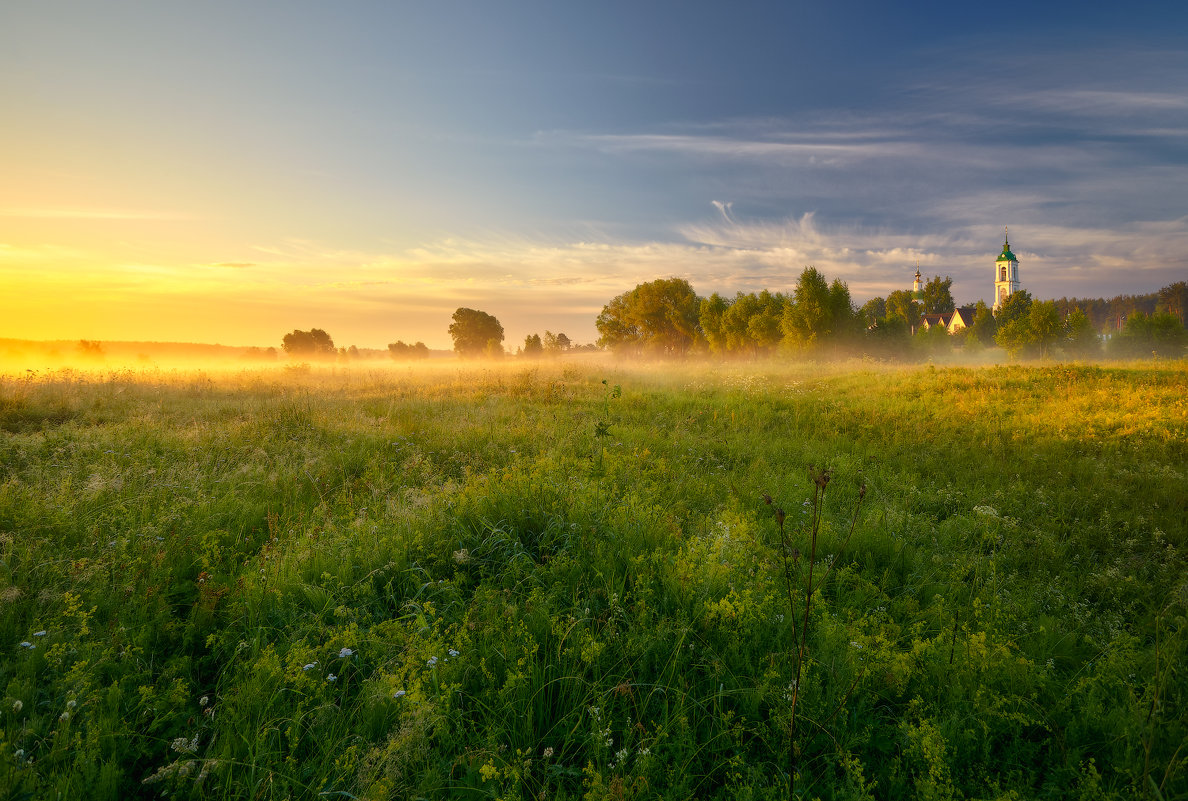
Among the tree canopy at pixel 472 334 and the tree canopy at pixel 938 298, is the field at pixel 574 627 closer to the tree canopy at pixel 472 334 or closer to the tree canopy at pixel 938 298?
the tree canopy at pixel 472 334

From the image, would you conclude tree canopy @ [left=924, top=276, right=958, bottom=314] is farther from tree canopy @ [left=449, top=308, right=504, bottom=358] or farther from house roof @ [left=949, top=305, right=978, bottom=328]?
tree canopy @ [left=449, top=308, right=504, bottom=358]

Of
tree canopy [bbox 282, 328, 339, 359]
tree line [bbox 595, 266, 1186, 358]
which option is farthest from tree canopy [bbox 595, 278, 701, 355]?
tree canopy [bbox 282, 328, 339, 359]

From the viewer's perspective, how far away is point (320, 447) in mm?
8492

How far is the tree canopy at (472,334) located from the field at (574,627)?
57425 millimetres

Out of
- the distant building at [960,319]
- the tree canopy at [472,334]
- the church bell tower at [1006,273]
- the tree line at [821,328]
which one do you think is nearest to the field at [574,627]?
the tree line at [821,328]

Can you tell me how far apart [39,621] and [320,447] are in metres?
5.24

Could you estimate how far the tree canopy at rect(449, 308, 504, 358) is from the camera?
64.2 metres

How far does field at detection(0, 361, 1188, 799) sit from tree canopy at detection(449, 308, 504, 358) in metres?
57.4

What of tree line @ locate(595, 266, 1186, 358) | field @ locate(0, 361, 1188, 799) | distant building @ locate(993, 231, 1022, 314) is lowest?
field @ locate(0, 361, 1188, 799)

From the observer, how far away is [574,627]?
3418mm

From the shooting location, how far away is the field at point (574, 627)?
251 centimetres

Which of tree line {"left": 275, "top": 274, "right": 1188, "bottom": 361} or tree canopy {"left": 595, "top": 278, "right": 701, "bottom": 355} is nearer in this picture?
tree line {"left": 275, "top": 274, "right": 1188, "bottom": 361}

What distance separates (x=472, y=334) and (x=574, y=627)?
210 feet

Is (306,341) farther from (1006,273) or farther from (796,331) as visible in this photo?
(1006,273)
